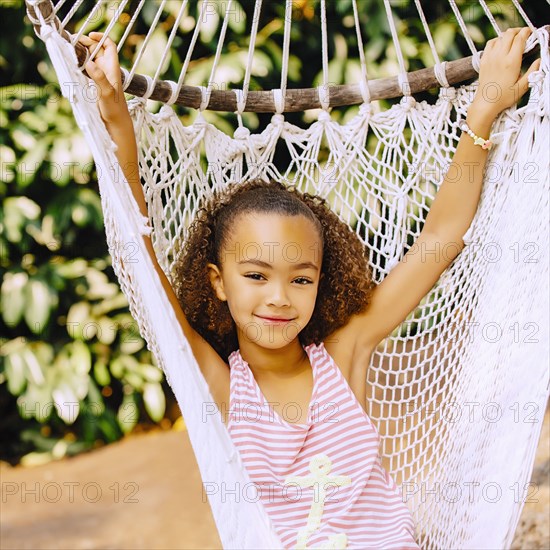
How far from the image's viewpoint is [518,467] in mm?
1000

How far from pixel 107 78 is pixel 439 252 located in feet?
1.95

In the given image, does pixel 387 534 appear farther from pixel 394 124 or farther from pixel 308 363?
pixel 394 124

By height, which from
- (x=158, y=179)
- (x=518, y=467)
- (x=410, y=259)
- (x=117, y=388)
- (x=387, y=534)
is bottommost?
(x=117, y=388)

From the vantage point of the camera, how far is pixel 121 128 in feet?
3.91

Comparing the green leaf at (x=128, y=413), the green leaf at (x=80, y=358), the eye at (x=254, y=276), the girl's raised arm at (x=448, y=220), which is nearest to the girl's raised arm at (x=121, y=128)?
the eye at (x=254, y=276)

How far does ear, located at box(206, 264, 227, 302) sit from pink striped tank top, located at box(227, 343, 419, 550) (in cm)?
11

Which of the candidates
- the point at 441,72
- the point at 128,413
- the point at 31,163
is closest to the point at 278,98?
the point at 441,72

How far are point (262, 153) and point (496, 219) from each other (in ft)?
1.42

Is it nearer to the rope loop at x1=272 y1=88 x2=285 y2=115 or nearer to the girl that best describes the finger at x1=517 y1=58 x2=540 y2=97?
the girl

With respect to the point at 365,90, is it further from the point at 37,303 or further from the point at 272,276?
the point at 37,303

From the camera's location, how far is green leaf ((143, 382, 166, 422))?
2.50 metres

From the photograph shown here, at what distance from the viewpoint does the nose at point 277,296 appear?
1.15m

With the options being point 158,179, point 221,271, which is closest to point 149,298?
point 221,271

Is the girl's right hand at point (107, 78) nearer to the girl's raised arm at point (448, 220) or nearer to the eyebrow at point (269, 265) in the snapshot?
the eyebrow at point (269, 265)
